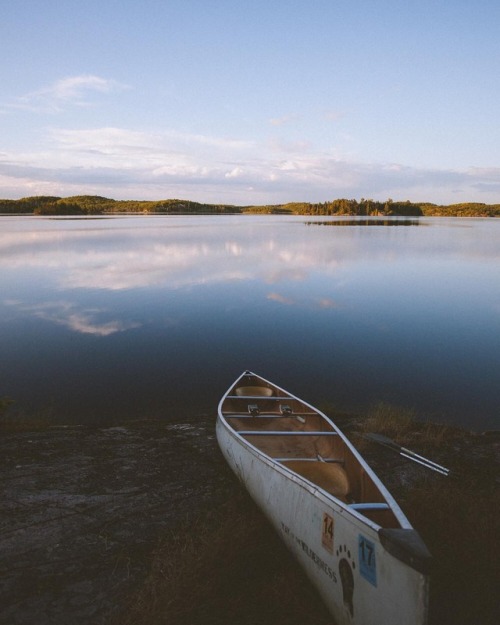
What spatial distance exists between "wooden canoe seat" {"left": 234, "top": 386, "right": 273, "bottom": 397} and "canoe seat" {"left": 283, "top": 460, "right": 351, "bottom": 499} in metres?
3.32

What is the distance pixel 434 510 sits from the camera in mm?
5453

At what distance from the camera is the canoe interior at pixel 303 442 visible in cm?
489

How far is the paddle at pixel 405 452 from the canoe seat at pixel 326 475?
212 centimetres

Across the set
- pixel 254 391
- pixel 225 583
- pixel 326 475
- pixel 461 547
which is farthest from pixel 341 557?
pixel 254 391

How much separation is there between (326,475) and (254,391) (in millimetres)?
3792

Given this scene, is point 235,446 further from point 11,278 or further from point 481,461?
point 11,278

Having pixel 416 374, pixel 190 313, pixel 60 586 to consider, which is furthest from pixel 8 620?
pixel 190 313

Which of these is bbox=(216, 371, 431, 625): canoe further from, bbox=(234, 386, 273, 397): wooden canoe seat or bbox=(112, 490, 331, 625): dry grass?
bbox=(234, 386, 273, 397): wooden canoe seat

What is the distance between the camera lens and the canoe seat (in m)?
5.61

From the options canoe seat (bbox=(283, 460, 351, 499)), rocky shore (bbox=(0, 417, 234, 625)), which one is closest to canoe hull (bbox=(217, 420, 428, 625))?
canoe seat (bbox=(283, 460, 351, 499))

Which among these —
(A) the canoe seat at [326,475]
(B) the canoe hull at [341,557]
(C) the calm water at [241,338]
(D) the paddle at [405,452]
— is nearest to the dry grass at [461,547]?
(D) the paddle at [405,452]

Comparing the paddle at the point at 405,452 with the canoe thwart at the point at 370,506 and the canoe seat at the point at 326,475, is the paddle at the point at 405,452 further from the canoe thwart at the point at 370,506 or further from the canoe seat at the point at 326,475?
the canoe thwart at the point at 370,506

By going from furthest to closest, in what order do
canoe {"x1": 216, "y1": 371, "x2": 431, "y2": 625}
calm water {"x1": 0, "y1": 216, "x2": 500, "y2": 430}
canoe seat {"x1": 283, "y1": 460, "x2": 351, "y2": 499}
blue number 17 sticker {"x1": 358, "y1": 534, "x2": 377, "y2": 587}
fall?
calm water {"x1": 0, "y1": 216, "x2": 500, "y2": 430}, canoe seat {"x1": 283, "y1": 460, "x2": 351, "y2": 499}, blue number 17 sticker {"x1": 358, "y1": 534, "x2": 377, "y2": 587}, canoe {"x1": 216, "y1": 371, "x2": 431, "y2": 625}

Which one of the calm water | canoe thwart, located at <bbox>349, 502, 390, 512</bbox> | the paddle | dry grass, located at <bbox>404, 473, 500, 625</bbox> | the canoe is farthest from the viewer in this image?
the calm water
